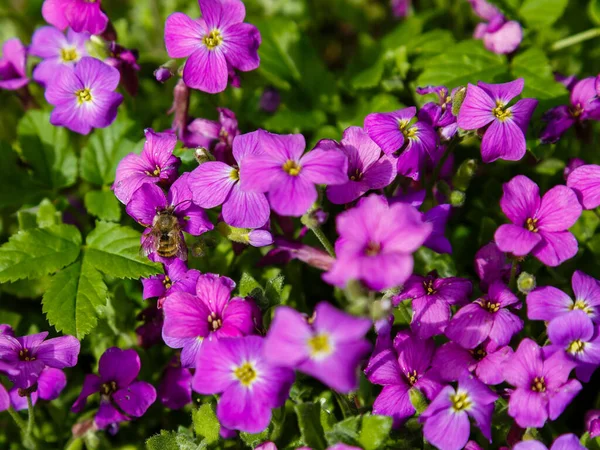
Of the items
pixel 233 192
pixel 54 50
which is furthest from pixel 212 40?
pixel 54 50

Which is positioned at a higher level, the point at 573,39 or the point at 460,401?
the point at 573,39

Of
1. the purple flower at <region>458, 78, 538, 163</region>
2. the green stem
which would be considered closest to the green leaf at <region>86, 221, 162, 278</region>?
the purple flower at <region>458, 78, 538, 163</region>

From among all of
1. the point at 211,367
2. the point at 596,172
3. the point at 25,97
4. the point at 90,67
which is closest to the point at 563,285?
the point at 596,172

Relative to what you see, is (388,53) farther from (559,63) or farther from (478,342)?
(478,342)

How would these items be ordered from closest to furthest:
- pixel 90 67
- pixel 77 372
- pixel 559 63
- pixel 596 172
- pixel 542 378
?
1. pixel 542 378
2. pixel 596 172
3. pixel 90 67
4. pixel 77 372
5. pixel 559 63

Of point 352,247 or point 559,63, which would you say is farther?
point 559,63

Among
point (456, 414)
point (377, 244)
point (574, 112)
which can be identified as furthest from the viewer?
point (574, 112)

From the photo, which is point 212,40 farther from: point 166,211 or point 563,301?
point 563,301
